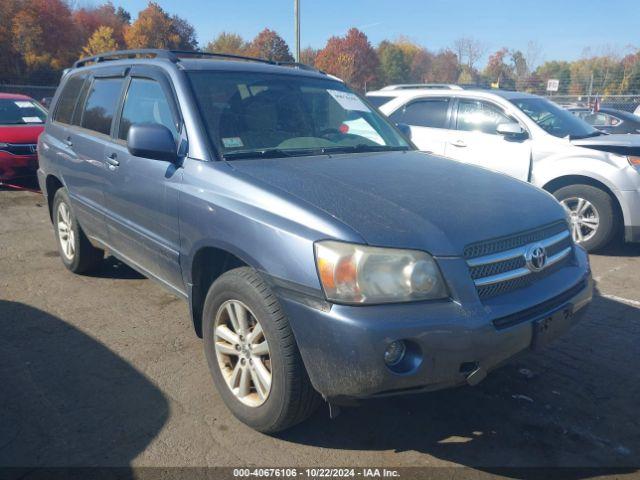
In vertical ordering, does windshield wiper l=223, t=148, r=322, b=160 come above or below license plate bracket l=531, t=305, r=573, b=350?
above

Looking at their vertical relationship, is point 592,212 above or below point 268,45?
below

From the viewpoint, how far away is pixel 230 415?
2.92 meters

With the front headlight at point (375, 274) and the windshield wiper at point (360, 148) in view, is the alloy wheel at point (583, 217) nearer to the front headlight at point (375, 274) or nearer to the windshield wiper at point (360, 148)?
the windshield wiper at point (360, 148)

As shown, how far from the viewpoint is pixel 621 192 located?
5746mm

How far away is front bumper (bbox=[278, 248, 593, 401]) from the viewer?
216 cm

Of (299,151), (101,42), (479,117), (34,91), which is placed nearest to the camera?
(299,151)

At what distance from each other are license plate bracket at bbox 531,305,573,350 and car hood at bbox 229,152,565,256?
431mm

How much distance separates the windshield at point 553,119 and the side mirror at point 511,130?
28 centimetres

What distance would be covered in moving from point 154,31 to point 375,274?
67.2m

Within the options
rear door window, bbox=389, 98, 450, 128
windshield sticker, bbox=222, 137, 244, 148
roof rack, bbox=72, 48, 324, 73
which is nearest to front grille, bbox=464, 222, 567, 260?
windshield sticker, bbox=222, 137, 244, 148

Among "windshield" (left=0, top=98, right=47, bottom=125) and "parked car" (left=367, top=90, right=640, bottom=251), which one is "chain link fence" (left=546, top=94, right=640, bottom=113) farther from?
"windshield" (left=0, top=98, right=47, bottom=125)

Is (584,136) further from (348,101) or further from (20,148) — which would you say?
(20,148)

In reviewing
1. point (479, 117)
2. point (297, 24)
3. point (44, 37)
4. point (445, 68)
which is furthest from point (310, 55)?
point (479, 117)

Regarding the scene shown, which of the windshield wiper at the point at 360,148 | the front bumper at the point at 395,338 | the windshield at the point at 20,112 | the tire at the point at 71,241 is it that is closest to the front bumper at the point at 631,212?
the windshield wiper at the point at 360,148
